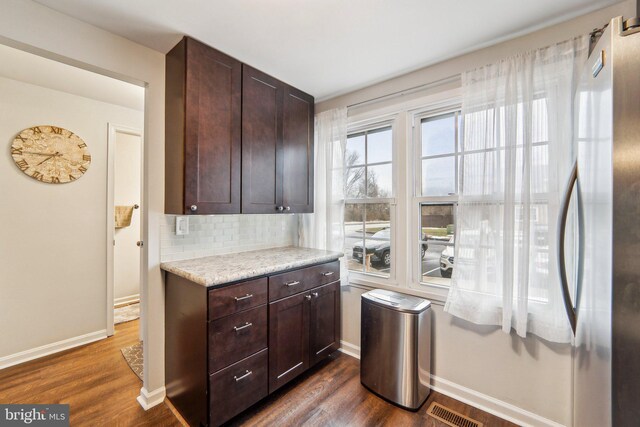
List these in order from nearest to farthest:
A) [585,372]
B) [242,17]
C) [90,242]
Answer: [585,372]
[242,17]
[90,242]

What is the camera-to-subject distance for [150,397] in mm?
1825

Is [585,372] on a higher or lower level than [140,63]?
lower

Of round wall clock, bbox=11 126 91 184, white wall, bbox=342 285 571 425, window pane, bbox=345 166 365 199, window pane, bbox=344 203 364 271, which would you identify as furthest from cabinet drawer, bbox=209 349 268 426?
round wall clock, bbox=11 126 91 184

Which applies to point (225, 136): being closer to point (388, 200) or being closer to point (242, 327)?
point (242, 327)

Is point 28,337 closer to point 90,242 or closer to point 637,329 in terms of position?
point 90,242

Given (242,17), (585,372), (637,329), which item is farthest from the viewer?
(242,17)

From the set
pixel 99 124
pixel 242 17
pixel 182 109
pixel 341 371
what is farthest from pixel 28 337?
pixel 242 17

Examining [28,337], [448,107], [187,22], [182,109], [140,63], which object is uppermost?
[187,22]

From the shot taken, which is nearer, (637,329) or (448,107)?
(637,329)

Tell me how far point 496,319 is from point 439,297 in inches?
14.9

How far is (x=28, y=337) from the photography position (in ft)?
7.73

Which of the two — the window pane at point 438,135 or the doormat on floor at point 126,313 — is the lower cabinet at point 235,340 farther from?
the doormat on floor at point 126,313

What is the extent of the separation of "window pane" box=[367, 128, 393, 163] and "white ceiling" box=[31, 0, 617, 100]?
21.6 inches

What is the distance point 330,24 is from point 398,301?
1864mm
